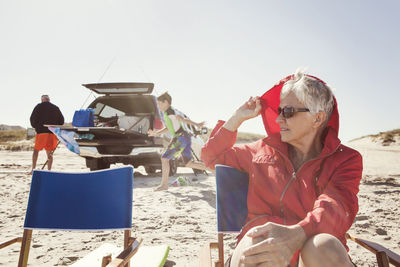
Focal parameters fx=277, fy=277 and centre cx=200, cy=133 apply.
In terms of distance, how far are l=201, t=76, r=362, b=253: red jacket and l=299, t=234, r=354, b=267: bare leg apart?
8cm

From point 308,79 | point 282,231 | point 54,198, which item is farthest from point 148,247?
point 308,79

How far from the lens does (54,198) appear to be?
202 centimetres

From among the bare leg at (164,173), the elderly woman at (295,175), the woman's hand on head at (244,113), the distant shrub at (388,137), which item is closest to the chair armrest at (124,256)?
the elderly woman at (295,175)

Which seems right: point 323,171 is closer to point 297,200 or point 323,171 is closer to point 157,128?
point 297,200

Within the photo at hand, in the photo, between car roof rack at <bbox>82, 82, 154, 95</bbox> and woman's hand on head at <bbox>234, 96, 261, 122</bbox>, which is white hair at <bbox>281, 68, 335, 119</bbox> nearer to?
woman's hand on head at <bbox>234, 96, 261, 122</bbox>

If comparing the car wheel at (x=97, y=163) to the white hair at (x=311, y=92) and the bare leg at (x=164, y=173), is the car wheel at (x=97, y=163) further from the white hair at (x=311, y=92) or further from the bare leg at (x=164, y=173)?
the white hair at (x=311, y=92)

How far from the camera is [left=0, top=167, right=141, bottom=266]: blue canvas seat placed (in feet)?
6.36

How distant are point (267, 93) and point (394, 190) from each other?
5919 millimetres

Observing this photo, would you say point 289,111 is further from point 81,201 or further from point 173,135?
point 173,135

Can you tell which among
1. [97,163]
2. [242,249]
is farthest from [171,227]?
[97,163]

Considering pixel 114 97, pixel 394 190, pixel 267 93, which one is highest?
pixel 114 97

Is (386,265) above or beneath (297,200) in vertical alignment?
beneath

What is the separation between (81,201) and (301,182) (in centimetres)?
152

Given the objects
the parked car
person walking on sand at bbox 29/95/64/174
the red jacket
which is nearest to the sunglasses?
the red jacket
